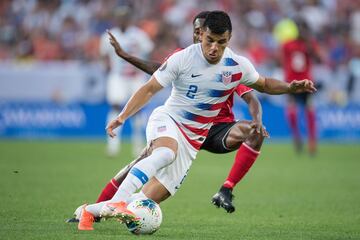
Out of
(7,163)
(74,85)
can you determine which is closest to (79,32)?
(74,85)

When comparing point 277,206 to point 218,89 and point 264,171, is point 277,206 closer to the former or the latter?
point 218,89

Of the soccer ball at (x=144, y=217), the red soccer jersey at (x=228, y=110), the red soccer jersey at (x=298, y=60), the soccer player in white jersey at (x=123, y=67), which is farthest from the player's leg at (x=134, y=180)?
the red soccer jersey at (x=298, y=60)

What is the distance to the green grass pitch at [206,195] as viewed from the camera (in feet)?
26.3

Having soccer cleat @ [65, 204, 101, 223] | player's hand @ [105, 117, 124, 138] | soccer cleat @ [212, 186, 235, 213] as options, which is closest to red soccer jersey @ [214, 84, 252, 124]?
soccer cleat @ [212, 186, 235, 213]

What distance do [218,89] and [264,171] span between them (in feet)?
23.6

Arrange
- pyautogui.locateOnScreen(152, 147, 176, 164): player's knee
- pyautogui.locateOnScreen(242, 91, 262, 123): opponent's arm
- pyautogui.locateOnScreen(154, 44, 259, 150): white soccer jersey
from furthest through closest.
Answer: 1. pyautogui.locateOnScreen(242, 91, 262, 123): opponent's arm
2. pyautogui.locateOnScreen(154, 44, 259, 150): white soccer jersey
3. pyautogui.locateOnScreen(152, 147, 176, 164): player's knee

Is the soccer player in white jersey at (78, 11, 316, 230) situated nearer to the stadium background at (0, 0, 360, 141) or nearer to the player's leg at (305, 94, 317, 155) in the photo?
the player's leg at (305, 94, 317, 155)

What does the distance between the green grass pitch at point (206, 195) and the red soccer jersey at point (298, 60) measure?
176 cm

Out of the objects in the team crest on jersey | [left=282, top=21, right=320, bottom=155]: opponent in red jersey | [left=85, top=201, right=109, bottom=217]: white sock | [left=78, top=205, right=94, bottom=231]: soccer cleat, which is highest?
the team crest on jersey

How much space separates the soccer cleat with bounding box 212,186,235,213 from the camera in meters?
8.63

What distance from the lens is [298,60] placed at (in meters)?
18.6

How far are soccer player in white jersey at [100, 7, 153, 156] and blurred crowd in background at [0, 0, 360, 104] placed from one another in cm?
446

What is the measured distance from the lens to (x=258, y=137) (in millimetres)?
8969

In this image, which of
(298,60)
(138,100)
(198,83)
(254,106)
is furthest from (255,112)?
(298,60)
